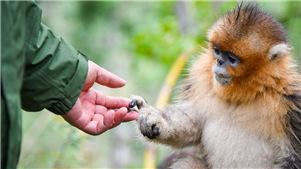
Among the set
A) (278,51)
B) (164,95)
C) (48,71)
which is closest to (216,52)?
(278,51)

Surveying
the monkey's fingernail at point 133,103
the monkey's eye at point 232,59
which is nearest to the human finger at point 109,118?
the monkey's fingernail at point 133,103

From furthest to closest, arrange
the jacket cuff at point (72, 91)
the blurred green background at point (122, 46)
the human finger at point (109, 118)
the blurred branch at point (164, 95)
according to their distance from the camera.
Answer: the blurred green background at point (122, 46), the blurred branch at point (164, 95), the human finger at point (109, 118), the jacket cuff at point (72, 91)

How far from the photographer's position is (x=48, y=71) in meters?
3.57

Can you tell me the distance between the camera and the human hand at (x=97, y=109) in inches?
164

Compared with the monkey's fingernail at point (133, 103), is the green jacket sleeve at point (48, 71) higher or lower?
higher

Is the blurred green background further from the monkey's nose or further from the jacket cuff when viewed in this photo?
the jacket cuff

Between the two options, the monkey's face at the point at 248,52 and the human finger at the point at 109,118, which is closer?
the human finger at the point at 109,118

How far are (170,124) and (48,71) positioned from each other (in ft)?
5.65

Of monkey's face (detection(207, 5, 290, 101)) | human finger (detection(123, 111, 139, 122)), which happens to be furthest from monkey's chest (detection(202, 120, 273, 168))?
human finger (detection(123, 111, 139, 122))

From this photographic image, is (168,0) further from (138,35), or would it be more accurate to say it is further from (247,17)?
(247,17)

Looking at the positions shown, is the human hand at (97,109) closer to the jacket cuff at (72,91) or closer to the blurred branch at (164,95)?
the jacket cuff at (72,91)

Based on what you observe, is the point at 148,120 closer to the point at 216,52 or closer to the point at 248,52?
the point at 216,52

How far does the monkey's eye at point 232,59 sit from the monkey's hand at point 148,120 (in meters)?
0.84

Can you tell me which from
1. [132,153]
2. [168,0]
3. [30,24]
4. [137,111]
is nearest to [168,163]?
[137,111]
